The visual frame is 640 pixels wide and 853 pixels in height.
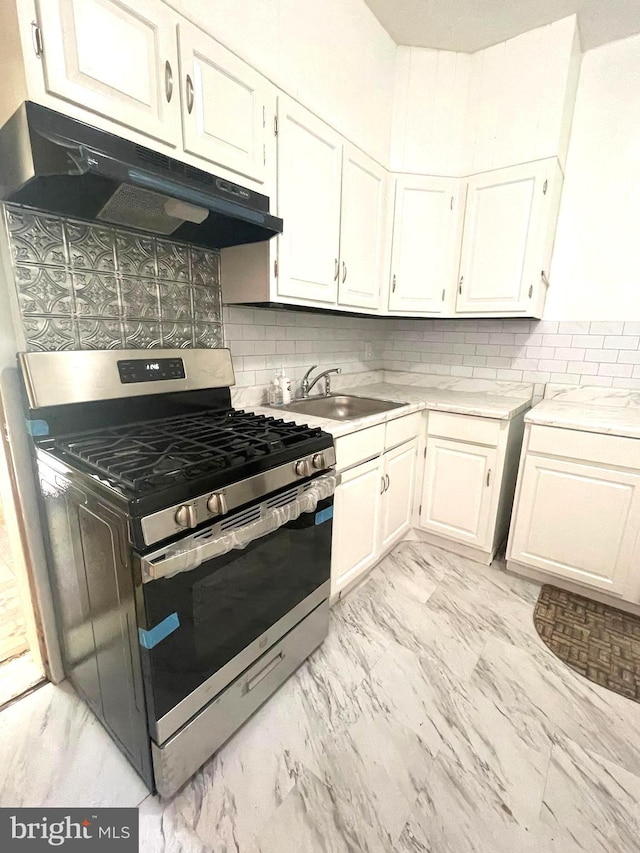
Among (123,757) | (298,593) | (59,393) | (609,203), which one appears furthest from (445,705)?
(609,203)

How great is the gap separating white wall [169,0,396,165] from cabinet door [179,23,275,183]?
0.18 ft

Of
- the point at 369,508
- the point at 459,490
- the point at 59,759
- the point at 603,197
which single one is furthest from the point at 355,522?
the point at 603,197

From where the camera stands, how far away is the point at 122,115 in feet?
3.51

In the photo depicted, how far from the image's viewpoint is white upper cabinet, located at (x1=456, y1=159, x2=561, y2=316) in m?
2.06

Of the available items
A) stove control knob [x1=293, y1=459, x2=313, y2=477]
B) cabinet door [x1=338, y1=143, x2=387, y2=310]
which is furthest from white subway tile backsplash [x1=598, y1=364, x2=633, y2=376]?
stove control knob [x1=293, y1=459, x2=313, y2=477]

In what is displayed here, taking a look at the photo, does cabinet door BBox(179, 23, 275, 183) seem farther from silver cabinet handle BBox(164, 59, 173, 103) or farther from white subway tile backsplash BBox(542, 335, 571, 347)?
white subway tile backsplash BBox(542, 335, 571, 347)

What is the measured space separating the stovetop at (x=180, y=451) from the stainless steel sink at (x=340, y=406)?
58cm

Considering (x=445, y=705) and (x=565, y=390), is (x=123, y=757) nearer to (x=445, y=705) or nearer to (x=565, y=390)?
(x=445, y=705)

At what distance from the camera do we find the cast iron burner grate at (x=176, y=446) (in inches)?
38.7

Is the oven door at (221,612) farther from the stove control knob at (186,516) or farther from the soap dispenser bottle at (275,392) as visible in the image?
the soap dispenser bottle at (275,392)

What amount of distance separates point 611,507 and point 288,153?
7.01 ft

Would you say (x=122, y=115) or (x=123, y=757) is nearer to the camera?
(x=122, y=115)

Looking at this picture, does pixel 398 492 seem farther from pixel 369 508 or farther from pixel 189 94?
pixel 189 94

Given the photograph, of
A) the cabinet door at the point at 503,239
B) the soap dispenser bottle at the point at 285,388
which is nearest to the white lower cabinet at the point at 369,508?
the soap dispenser bottle at the point at 285,388
